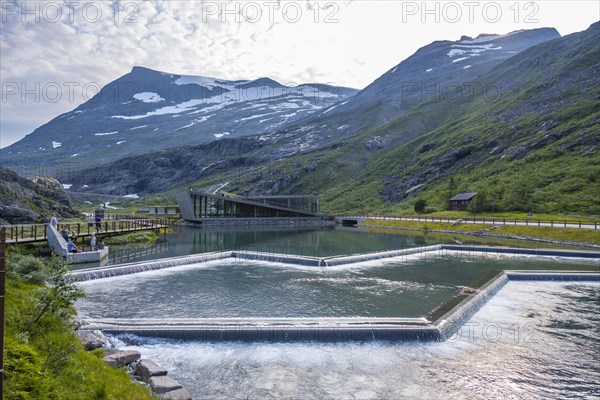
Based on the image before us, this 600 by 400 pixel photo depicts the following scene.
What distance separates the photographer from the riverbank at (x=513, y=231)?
4738 centimetres

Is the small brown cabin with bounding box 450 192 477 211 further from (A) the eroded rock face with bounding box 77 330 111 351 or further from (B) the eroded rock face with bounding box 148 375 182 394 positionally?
(B) the eroded rock face with bounding box 148 375 182 394

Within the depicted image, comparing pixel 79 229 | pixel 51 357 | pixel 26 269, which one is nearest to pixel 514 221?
pixel 79 229

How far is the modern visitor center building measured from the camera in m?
78.1

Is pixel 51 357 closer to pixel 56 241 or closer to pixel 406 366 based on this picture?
pixel 406 366

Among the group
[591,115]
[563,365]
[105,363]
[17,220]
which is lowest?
[563,365]

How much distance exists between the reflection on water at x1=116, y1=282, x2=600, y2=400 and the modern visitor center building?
205 feet

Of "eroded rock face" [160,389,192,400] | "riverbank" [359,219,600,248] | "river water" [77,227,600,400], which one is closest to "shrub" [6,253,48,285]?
"river water" [77,227,600,400]

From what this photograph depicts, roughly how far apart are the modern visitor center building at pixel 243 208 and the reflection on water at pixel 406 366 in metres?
62.4

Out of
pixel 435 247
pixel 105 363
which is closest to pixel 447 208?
pixel 435 247

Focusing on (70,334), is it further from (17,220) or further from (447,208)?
(447,208)

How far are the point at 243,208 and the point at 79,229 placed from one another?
4739 centimetres

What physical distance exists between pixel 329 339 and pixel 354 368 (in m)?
2.65

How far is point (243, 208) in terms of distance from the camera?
84.1 m

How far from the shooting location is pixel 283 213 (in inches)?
3474
